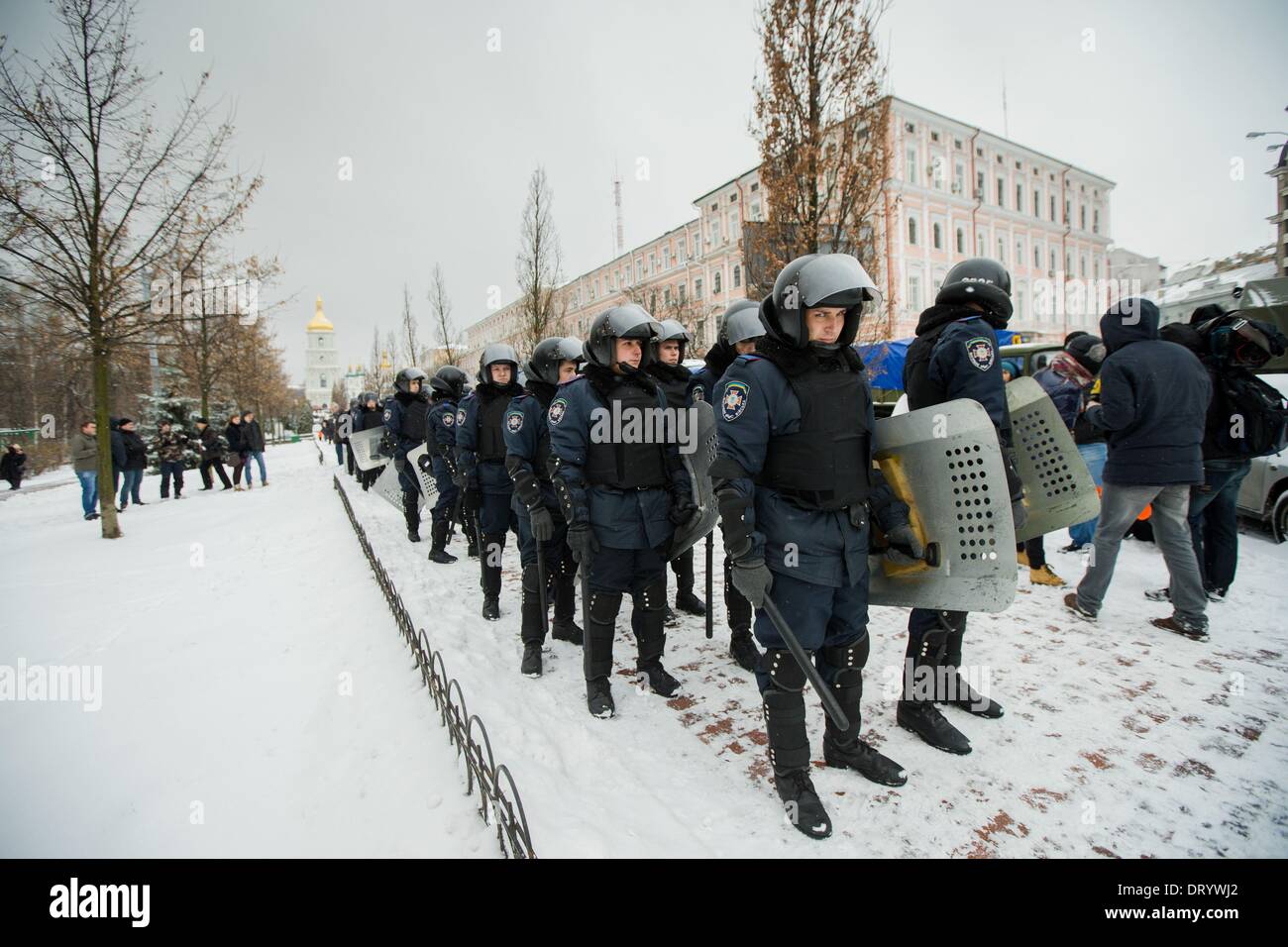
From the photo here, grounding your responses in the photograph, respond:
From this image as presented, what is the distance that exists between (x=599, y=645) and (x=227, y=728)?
227 centimetres

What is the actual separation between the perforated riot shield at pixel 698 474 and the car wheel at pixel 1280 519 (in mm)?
6202

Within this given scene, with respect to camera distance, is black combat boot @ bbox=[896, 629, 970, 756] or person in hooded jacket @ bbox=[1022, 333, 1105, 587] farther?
person in hooded jacket @ bbox=[1022, 333, 1105, 587]

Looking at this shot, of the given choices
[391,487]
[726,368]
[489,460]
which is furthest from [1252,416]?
[391,487]

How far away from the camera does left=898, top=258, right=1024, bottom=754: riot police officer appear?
2.74 meters

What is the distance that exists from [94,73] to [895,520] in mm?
12715

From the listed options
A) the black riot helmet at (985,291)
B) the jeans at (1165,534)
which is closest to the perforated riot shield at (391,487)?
the black riot helmet at (985,291)

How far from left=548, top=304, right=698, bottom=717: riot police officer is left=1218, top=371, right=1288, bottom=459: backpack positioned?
4.18m

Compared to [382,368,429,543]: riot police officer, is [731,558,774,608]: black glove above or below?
below

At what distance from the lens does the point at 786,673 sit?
250cm

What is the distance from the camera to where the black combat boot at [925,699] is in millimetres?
2908

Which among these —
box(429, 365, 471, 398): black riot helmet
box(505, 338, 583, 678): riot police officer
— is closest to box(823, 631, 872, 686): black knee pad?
box(505, 338, 583, 678): riot police officer

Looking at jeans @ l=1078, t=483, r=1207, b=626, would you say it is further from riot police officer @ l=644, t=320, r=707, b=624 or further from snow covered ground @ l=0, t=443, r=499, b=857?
snow covered ground @ l=0, t=443, r=499, b=857
